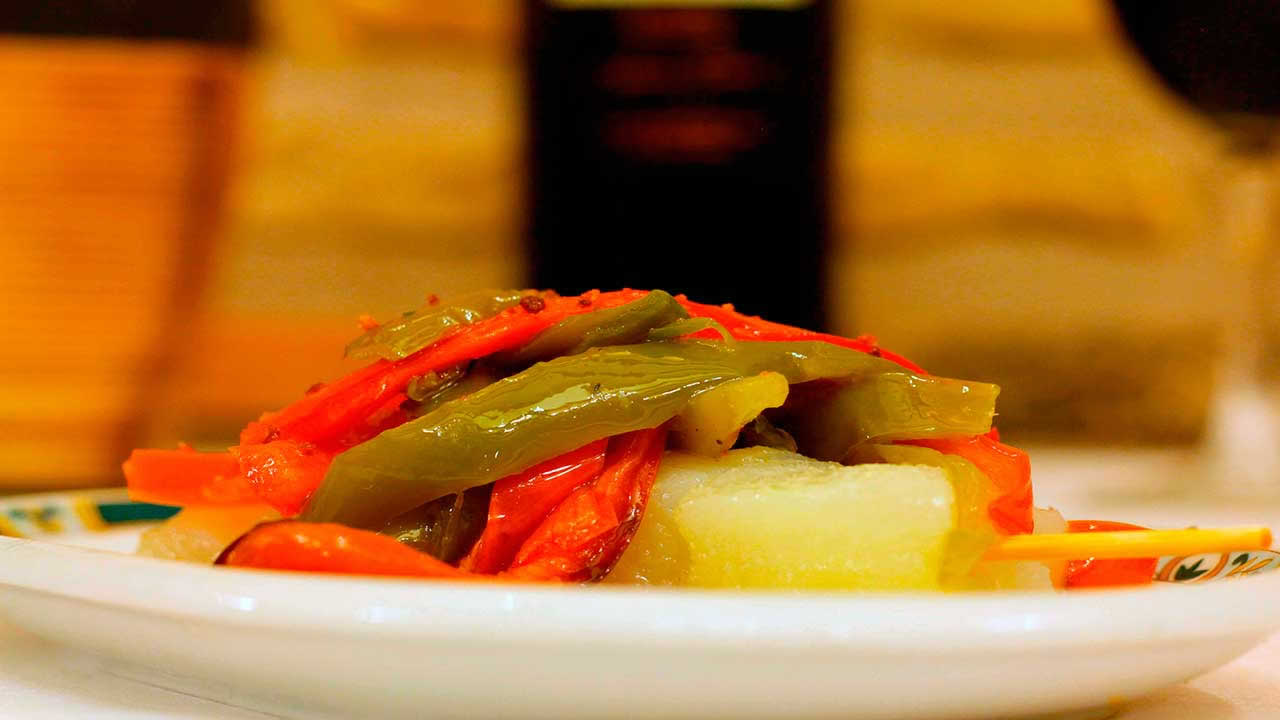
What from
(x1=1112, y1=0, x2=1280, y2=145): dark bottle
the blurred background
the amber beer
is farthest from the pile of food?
the blurred background

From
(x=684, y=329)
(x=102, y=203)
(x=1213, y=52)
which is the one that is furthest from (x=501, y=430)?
(x=102, y=203)

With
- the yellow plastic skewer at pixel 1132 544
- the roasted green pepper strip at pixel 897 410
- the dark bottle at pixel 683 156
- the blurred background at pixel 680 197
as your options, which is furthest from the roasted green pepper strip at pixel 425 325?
the dark bottle at pixel 683 156

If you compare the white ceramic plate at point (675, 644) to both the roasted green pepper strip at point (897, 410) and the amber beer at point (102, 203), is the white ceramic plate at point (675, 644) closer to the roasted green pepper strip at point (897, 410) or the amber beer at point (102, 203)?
the roasted green pepper strip at point (897, 410)

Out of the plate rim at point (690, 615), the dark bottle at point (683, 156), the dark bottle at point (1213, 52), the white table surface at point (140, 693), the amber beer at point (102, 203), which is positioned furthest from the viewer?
the dark bottle at point (683, 156)

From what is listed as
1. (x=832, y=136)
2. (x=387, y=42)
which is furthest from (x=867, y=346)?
(x=387, y=42)

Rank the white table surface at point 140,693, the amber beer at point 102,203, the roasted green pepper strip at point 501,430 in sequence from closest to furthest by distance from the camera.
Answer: the white table surface at point 140,693
the roasted green pepper strip at point 501,430
the amber beer at point 102,203

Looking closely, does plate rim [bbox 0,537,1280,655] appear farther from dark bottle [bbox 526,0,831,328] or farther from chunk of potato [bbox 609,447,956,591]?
dark bottle [bbox 526,0,831,328]
